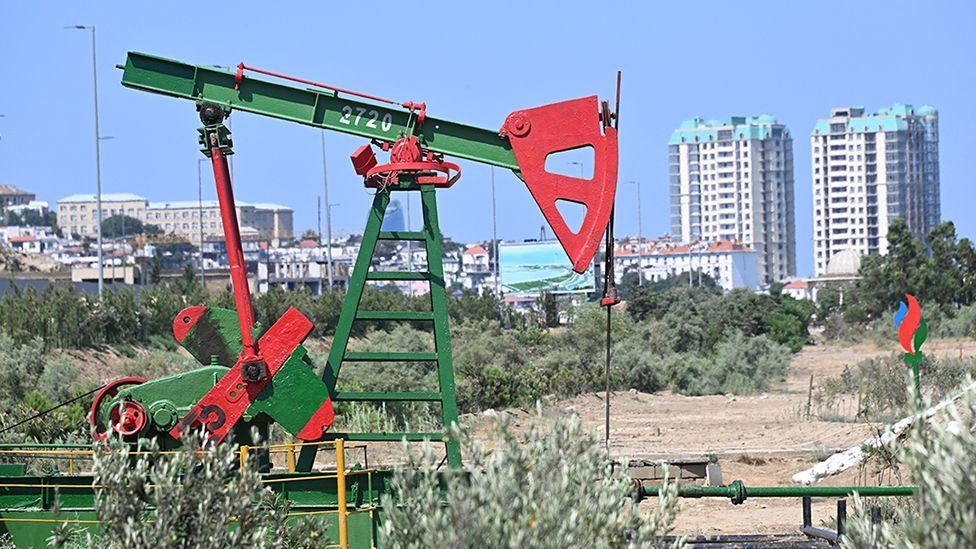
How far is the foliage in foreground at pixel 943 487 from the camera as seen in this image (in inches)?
188

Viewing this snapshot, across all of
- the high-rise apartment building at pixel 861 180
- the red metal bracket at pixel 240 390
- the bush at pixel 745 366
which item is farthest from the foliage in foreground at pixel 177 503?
→ the high-rise apartment building at pixel 861 180

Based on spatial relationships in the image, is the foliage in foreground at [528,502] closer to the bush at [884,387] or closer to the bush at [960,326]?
the bush at [884,387]

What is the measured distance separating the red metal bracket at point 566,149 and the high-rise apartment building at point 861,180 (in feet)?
578

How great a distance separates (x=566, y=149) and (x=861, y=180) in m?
182

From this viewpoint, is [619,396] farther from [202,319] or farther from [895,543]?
[895,543]

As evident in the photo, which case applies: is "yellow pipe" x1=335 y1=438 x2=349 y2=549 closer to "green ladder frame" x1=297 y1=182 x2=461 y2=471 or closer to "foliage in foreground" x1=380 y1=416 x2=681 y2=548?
"green ladder frame" x1=297 y1=182 x2=461 y2=471

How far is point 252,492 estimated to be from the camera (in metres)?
6.48

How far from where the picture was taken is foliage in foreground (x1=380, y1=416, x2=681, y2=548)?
17.3 ft

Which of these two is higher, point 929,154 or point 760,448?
point 929,154

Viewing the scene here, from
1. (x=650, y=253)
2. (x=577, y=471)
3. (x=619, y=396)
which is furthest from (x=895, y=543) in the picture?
(x=650, y=253)

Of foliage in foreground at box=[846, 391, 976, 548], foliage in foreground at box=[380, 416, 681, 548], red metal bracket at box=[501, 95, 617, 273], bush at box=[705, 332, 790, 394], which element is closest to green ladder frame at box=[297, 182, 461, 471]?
red metal bracket at box=[501, 95, 617, 273]

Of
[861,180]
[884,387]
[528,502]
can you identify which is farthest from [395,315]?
[861,180]

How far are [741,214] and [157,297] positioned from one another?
164643 millimetres

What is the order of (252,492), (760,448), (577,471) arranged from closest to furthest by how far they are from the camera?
1. (577,471)
2. (252,492)
3. (760,448)
